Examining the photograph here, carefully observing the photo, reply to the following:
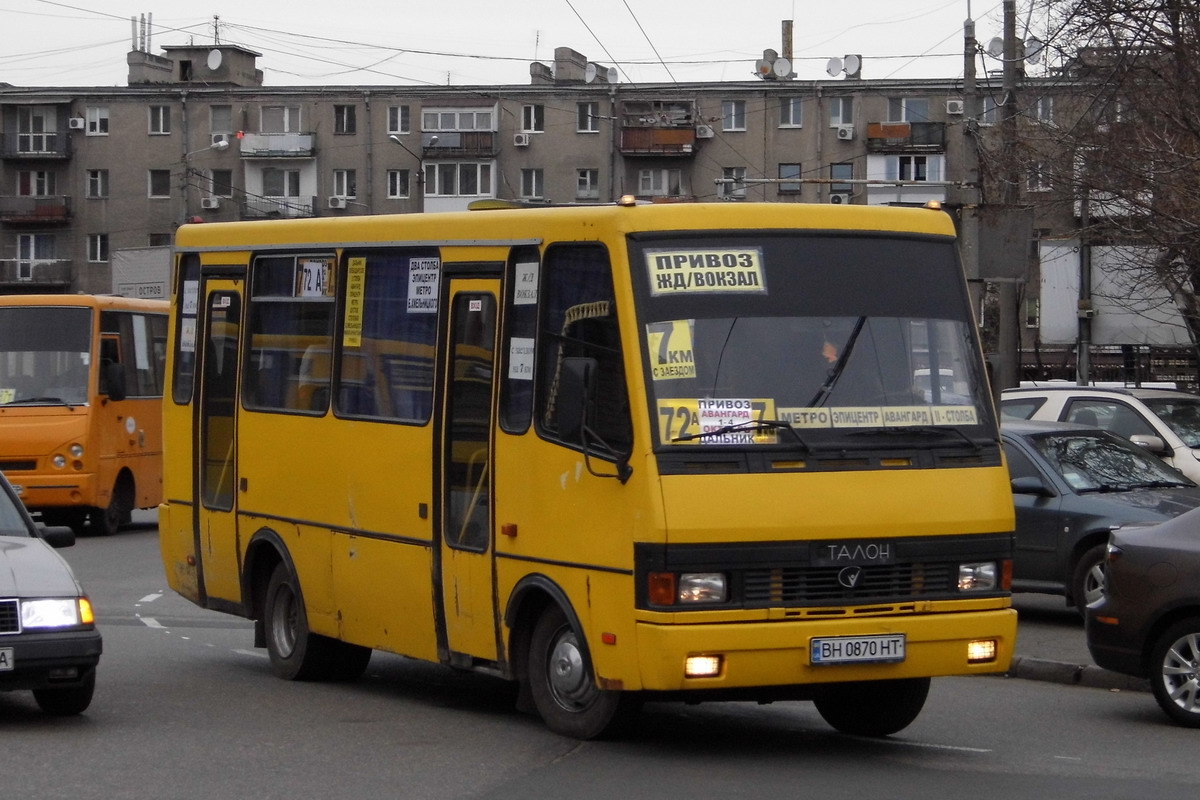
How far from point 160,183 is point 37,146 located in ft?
21.0

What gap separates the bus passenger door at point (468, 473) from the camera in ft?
32.0

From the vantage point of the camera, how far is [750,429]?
8.52 m

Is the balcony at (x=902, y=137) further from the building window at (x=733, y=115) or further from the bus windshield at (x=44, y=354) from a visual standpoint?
the bus windshield at (x=44, y=354)

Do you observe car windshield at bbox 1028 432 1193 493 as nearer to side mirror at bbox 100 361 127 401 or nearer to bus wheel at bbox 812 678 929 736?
bus wheel at bbox 812 678 929 736

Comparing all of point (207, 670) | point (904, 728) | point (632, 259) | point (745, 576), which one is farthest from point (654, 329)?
point (207, 670)

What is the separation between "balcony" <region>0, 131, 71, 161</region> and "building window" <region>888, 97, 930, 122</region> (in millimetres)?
35214

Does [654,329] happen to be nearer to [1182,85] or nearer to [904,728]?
[904,728]

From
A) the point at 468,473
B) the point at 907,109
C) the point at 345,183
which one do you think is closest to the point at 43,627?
the point at 468,473

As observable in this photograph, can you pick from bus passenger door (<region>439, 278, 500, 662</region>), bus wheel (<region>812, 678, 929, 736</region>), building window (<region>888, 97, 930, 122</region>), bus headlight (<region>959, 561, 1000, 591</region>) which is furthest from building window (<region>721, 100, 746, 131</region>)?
bus headlight (<region>959, 561, 1000, 591</region>)

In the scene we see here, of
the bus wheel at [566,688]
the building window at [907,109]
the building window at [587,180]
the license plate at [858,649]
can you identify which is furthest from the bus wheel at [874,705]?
the building window at [907,109]

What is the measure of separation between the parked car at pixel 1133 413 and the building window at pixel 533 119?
59567 millimetres

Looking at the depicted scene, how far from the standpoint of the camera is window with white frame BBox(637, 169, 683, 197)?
77.1 meters

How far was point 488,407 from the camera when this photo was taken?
9.77 m

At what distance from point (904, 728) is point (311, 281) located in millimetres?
4590
